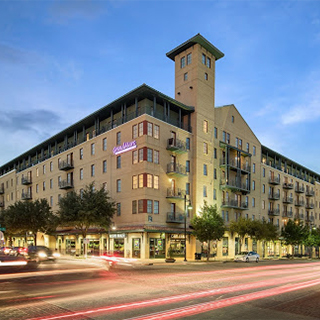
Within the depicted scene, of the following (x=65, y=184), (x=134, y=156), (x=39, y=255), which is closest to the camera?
(x=39, y=255)

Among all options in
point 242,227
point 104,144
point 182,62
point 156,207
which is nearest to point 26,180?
point 104,144

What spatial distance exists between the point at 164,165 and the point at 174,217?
21.7ft

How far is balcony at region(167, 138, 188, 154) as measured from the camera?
43.4m

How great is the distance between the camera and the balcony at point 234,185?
170ft

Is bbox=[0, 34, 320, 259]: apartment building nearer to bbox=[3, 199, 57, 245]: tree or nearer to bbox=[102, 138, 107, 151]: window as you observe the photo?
bbox=[102, 138, 107, 151]: window

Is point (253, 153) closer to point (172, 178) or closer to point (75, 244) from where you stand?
point (172, 178)

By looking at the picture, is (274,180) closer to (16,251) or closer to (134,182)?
(134,182)

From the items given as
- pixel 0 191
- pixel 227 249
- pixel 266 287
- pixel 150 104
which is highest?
pixel 150 104

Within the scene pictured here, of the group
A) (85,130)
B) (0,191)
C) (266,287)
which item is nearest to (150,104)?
(85,130)

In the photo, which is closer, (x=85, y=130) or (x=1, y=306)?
(x=1, y=306)

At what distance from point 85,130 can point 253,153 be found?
29.4 m

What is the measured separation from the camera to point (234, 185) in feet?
177

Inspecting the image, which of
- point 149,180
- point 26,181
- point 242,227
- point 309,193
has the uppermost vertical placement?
point 26,181

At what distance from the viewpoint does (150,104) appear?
46.2 metres
